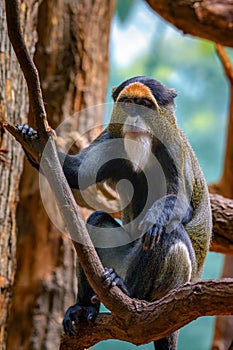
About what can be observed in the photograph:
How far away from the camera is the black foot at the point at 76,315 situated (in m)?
2.52

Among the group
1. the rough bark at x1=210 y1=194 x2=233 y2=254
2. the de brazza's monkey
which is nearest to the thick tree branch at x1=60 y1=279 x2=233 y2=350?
the de brazza's monkey

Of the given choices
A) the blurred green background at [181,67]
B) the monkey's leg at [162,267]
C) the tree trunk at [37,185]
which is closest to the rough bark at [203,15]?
the tree trunk at [37,185]

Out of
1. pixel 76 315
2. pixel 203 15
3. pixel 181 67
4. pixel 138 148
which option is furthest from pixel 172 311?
pixel 181 67

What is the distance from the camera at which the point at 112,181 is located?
2840 millimetres

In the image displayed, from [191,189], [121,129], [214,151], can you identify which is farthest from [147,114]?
[214,151]

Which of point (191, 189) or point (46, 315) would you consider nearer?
point (191, 189)

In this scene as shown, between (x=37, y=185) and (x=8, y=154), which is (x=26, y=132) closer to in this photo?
(x=8, y=154)

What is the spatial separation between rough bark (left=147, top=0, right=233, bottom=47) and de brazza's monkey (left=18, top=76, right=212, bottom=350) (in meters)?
1.78

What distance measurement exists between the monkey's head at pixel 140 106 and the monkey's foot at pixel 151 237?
0.43 m

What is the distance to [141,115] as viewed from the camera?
2557 mm

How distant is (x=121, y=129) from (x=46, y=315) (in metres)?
2.24

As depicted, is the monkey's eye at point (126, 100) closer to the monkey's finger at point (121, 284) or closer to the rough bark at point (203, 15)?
the monkey's finger at point (121, 284)

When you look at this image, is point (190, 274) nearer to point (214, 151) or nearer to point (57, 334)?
point (57, 334)

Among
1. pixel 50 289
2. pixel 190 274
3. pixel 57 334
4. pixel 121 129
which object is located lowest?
pixel 57 334
